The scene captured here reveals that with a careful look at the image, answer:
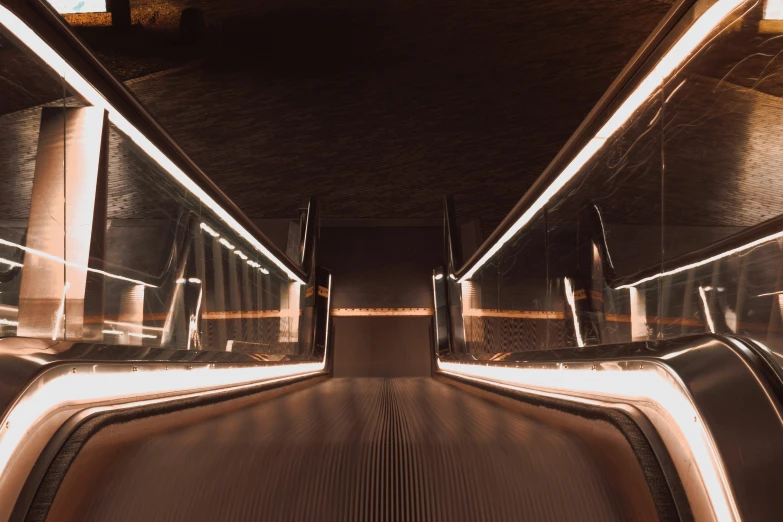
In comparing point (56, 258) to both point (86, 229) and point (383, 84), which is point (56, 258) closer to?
point (86, 229)

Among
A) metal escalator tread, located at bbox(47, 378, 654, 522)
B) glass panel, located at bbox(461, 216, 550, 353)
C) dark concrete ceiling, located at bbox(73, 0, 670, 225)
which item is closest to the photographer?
metal escalator tread, located at bbox(47, 378, 654, 522)

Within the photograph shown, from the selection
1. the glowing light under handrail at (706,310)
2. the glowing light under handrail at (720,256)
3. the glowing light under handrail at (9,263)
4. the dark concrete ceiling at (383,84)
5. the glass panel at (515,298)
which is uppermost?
the dark concrete ceiling at (383,84)

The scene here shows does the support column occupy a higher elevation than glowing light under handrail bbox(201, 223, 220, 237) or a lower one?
lower

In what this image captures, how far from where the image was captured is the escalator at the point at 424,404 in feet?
4.93

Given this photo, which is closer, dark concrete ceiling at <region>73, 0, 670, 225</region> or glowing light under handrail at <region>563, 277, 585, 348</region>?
glowing light under handrail at <region>563, 277, 585, 348</region>

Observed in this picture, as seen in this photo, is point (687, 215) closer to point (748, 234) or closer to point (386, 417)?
point (748, 234)

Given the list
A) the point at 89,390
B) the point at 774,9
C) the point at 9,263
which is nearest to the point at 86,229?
the point at 9,263

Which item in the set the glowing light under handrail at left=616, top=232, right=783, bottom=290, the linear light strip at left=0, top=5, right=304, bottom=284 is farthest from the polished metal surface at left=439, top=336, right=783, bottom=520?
the linear light strip at left=0, top=5, right=304, bottom=284

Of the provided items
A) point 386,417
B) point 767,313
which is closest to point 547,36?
point 386,417

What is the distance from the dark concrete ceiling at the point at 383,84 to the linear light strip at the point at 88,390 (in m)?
7.80

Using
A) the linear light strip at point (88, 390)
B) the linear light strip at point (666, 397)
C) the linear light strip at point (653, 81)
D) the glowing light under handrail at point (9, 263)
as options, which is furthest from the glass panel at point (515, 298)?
the glowing light under handrail at point (9, 263)

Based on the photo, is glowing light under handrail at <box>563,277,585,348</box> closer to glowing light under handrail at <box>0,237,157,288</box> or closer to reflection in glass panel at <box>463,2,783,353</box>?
reflection in glass panel at <box>463,2,783,353</box>

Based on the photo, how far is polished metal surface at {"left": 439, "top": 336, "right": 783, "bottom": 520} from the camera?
1312 mm

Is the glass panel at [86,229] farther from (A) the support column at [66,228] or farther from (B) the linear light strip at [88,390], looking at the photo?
(B) the linear light strip at [88,390]
